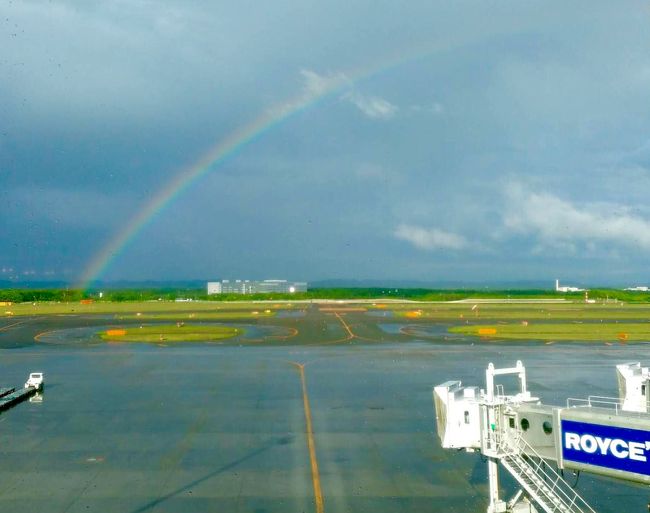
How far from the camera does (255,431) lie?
1280 inches

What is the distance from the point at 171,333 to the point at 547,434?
76.4 meters

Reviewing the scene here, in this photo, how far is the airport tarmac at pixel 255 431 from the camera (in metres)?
23.1

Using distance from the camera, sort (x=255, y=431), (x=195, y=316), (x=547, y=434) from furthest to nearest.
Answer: (x=195, y=316)
(x=255, y=431)
(x=547, y=434)

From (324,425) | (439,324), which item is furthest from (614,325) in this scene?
(324,425)

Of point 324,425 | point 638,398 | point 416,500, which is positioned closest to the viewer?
point 638,398

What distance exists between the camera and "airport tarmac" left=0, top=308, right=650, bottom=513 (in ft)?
75.9

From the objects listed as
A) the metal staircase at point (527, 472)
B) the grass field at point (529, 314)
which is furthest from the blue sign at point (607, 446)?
the grass field at point (529, 314)

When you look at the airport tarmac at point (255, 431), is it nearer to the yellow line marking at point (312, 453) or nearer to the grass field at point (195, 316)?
the yellow line marking at point (312, 453)

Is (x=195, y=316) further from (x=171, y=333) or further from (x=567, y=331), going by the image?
(x=567, y=331)

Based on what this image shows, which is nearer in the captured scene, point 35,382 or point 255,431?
point 255,431

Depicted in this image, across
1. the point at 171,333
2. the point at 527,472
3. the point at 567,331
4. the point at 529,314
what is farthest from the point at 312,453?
the point at 529,314

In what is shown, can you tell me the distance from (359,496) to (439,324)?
81.4 m

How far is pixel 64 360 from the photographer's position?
59.6 m

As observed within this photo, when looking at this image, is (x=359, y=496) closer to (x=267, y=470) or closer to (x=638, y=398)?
(x=267, y=470)
